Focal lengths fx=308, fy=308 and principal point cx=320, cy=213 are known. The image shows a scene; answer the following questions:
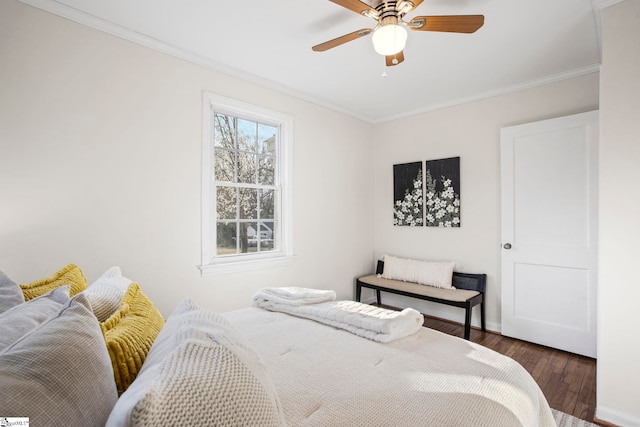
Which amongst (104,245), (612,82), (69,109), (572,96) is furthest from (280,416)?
(572,96)

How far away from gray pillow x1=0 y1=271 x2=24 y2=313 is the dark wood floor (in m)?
3.11

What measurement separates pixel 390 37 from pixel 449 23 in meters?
0.37

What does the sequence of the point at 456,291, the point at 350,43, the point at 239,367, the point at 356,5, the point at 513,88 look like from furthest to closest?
the point at 456,291 → the point at 513,88 → the point at 350,43 → the point at 356,5 → the point at 239,367

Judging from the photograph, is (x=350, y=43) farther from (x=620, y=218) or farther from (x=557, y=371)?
(x=557, y=371)

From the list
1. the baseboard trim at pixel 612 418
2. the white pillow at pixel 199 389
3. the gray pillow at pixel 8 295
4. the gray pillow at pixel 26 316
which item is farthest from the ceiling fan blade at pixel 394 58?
the baseboard trim at pixel 612 418

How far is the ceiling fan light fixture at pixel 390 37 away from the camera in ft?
6.10

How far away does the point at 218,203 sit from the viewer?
3.01 metres

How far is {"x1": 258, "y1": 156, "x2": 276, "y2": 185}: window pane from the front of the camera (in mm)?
3375

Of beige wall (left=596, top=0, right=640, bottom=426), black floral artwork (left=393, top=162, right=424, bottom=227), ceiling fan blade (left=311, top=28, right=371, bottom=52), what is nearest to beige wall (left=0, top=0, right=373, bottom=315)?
ceiling fan blade (left=311, top=28, right=371, bottom=52)

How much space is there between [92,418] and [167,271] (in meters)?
2.19

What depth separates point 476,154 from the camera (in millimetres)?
3633

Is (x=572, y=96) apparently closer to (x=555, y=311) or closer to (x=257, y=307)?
(x=555, y=311)

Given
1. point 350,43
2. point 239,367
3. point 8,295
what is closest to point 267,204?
point 350,43

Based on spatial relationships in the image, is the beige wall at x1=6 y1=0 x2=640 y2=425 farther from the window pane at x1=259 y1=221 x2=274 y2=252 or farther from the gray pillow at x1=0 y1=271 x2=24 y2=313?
the gray pillow at x1=0 y1=271 x2=24 y2=313
